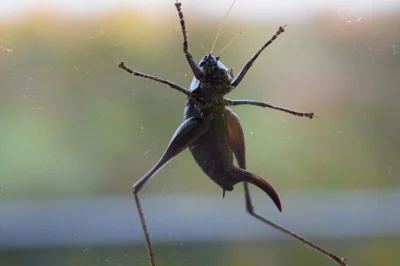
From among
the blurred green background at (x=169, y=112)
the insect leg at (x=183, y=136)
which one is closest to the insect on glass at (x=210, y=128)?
the insect leg at (x=183, y=136)

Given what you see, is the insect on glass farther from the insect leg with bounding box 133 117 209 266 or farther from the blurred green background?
the blurred green background

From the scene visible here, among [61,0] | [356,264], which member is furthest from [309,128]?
[61,0]

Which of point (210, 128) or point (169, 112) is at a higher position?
point (169, 112)

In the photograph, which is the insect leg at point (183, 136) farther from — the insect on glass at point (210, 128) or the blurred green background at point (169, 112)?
the blurred green background at point (169, 112)

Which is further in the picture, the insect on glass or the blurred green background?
the blurred green background

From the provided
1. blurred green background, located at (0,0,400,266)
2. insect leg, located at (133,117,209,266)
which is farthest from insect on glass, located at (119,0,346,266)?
blurred green background, located at (0,0,400,266)

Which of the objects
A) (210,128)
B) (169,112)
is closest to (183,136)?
(210,128)

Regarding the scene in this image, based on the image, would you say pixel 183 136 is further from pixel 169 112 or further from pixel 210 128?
pixel 169 112

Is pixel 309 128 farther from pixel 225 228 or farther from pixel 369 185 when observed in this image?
pixel 225 228

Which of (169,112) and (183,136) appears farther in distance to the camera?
(169,112)
